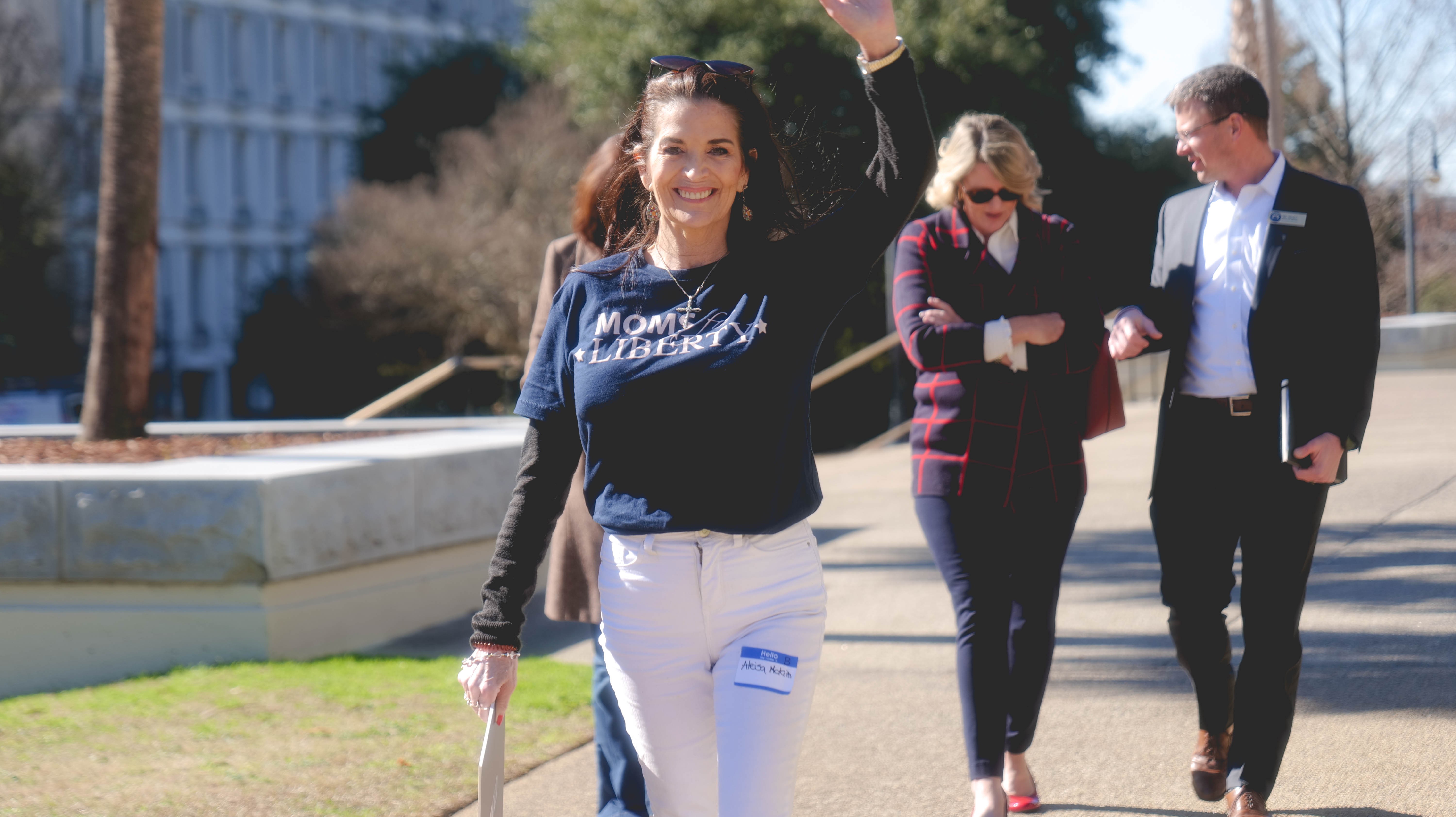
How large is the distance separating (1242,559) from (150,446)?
6697mm

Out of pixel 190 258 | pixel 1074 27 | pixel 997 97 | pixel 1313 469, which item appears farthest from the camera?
pixel 190 258

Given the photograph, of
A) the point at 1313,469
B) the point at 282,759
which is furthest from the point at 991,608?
the point at 282,759

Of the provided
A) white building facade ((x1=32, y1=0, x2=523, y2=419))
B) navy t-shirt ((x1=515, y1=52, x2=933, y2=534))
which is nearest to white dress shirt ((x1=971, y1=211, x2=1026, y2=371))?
navy t-shirt ((x1=515, y1=52, x2=933, y2=534))

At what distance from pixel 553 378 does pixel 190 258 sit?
49.1 meters

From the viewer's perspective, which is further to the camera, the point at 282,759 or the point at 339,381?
the point at 339,381

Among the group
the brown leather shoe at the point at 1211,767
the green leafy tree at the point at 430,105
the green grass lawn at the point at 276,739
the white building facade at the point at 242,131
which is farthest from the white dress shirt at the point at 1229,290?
the white building facade at the point at 242,131

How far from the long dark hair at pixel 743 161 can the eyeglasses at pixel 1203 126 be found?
4.79ft

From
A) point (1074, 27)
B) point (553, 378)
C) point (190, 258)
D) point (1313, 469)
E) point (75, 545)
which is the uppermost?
point (1074, 27)

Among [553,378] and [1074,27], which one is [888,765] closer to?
[553,378]

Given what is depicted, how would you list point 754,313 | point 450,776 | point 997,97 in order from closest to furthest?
point 754,313 → point 450,776 → point 997,97

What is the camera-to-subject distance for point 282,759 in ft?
14.8

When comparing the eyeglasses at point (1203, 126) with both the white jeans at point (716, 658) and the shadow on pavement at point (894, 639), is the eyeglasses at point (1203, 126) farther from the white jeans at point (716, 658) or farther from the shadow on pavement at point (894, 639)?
the shadow on pavement at point (894, 639)

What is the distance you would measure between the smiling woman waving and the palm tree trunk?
6891 millimetres

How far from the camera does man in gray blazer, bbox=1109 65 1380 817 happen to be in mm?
3627
